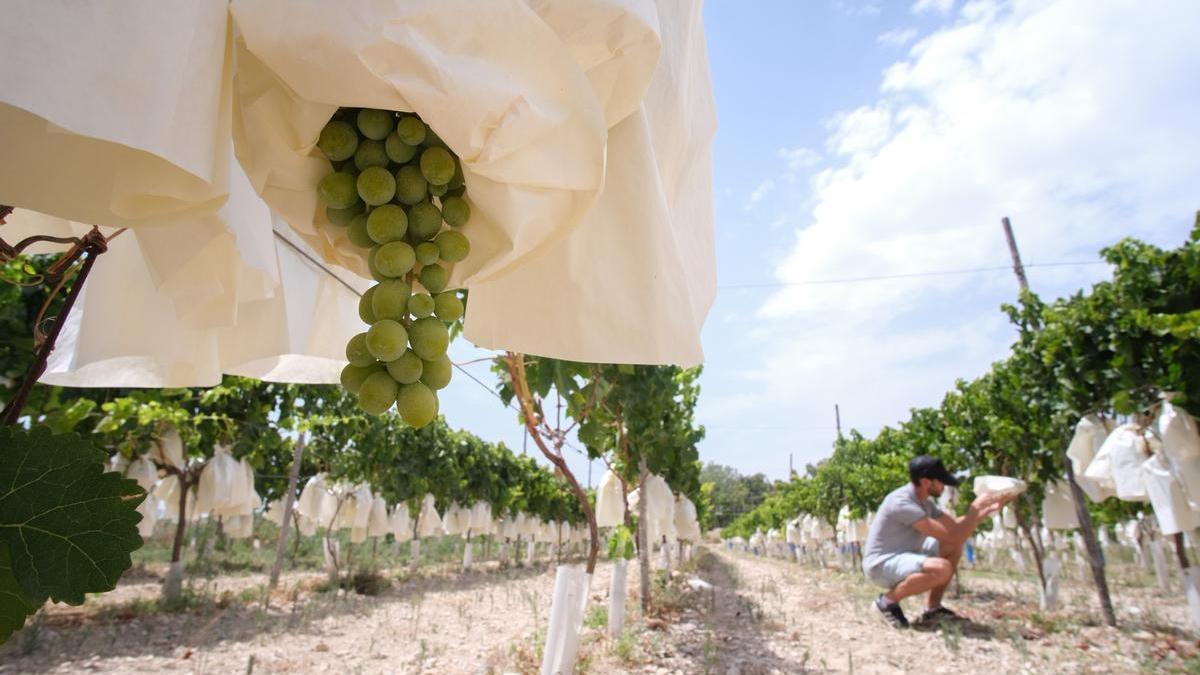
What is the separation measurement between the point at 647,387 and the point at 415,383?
5534 millimetres

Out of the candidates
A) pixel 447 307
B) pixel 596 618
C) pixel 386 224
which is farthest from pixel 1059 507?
pixel 386 224

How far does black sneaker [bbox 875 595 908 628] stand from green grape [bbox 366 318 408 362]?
6822 millimetres

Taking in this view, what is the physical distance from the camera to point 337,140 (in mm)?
732

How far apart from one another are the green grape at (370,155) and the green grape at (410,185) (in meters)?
0.03

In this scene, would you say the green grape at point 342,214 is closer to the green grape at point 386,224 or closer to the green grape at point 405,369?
the green grape at point 386,224

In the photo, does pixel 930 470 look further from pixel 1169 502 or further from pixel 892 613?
pixel 1169 502

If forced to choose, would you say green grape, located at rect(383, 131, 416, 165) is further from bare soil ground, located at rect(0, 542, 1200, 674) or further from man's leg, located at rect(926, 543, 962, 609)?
man's leg, located at rect(926, 543, 962, 609)

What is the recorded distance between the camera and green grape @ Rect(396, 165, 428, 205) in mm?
756

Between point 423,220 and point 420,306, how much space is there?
0.12m

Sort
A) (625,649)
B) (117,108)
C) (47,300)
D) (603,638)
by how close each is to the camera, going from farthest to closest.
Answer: (603,638) < (625,649) < (47,300) < (117,108)

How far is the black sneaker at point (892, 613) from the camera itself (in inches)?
240

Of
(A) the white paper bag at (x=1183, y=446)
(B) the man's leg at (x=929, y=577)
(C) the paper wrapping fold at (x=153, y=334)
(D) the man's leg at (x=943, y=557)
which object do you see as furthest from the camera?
(D) the man's leg at (x=943, y=557)

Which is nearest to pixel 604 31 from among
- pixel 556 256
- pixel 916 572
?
pixel 556 256

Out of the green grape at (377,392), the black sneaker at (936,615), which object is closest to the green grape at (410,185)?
the green grape at (377,392)
